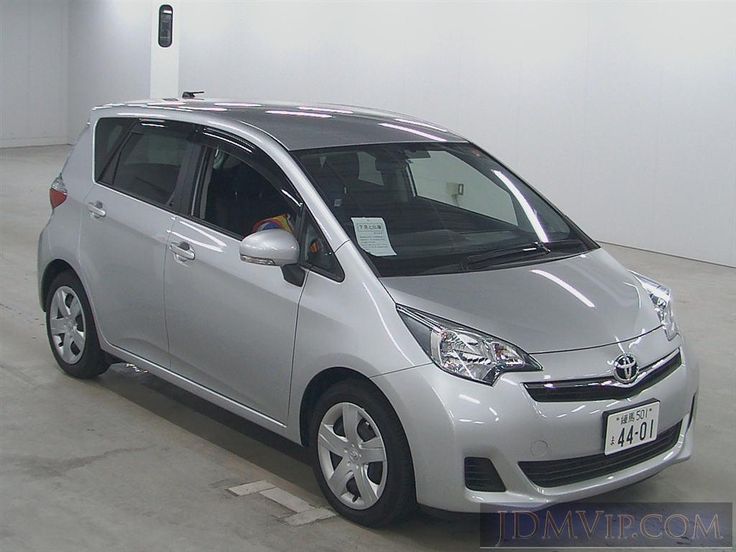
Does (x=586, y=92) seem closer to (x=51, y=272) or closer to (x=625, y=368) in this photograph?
(x=51, y=272)

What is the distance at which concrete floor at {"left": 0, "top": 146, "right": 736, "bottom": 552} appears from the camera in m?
3.68

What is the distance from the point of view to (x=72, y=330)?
522 centimetres

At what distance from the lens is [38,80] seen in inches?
642

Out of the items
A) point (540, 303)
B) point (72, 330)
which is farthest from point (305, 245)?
point (72, 330)

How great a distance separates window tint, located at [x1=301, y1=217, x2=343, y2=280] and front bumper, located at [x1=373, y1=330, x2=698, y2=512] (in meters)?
0.50

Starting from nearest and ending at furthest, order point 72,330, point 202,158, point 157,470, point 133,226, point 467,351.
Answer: point 467,351 < point 157,470 < point 202,158 < point 133,226 < point 72,330

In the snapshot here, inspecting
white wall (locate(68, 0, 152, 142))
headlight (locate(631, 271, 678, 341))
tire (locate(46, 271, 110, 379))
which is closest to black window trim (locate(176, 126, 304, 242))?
tire (locate(46, 271, 110, 379))

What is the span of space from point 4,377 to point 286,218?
2.08m

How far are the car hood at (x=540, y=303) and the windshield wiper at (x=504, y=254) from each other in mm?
62

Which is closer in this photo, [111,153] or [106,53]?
[111,153]

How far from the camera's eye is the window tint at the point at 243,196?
164 inches

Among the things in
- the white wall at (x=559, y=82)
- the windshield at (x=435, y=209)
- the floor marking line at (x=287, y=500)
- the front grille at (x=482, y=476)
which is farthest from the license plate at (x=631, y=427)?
the white wall at (x=559, y=82)

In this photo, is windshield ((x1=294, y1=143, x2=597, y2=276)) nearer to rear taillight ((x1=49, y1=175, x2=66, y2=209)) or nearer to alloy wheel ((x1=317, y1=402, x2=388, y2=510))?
alloy wheel ((x1=317, y1=402, x2=388, y2=510))

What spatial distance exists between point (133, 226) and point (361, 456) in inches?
66.0
